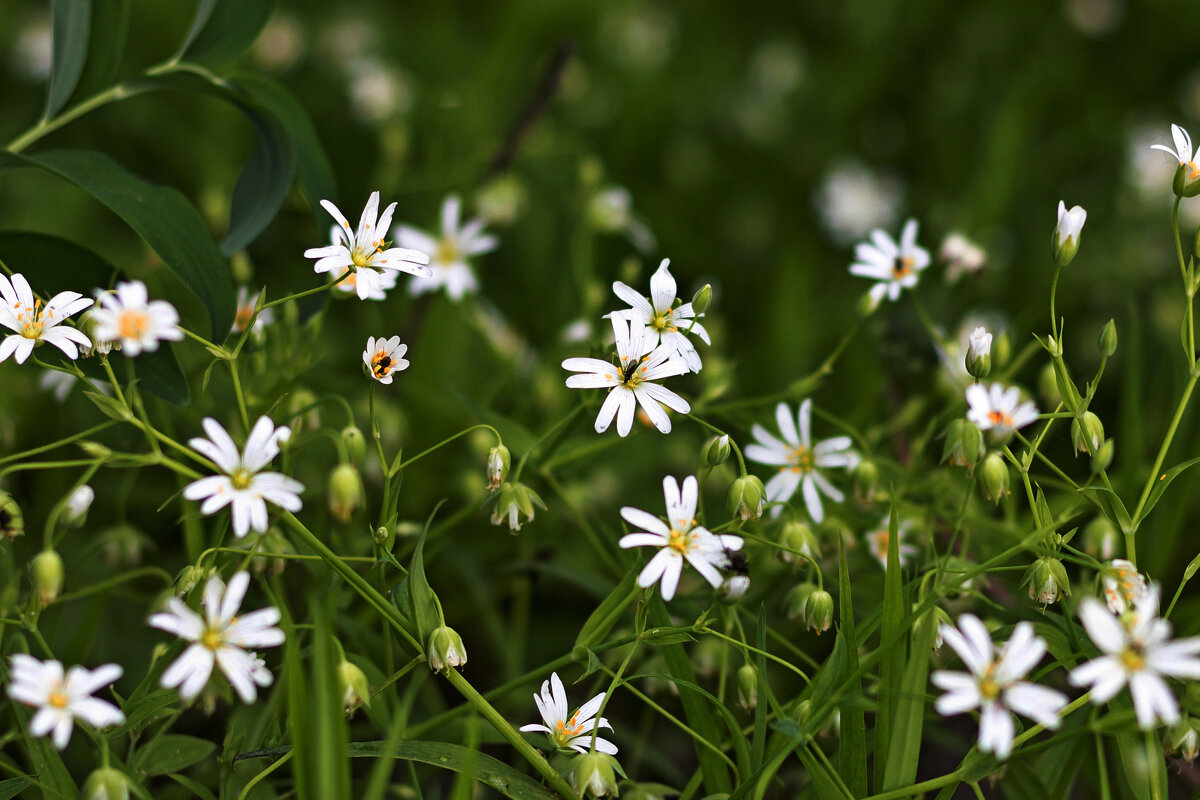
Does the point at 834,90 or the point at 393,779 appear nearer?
the point at 393,779

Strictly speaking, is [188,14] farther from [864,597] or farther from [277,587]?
[864,597]

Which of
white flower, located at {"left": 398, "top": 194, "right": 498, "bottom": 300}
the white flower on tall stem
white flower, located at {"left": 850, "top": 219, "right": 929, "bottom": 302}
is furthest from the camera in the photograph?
white flower, located at {"left": 398, "top": 194, "right": 498, "bottom": 300}

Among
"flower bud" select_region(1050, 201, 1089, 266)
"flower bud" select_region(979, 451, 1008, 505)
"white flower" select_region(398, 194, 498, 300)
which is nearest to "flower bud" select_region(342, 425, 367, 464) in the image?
"white flower" select_region(398, 194, 498, 300)

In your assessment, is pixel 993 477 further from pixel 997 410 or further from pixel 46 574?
pixel 46 574

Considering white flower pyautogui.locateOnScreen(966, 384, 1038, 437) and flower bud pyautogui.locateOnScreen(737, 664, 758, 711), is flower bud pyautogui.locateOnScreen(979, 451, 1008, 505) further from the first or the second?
flower bud pyautogui.locateOnScreen(737, 664, 758, 711)

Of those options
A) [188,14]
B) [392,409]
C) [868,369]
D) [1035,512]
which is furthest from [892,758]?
[188,14]

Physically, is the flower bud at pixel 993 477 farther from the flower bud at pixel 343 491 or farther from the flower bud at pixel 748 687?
the flower bud at pixel 343 491
